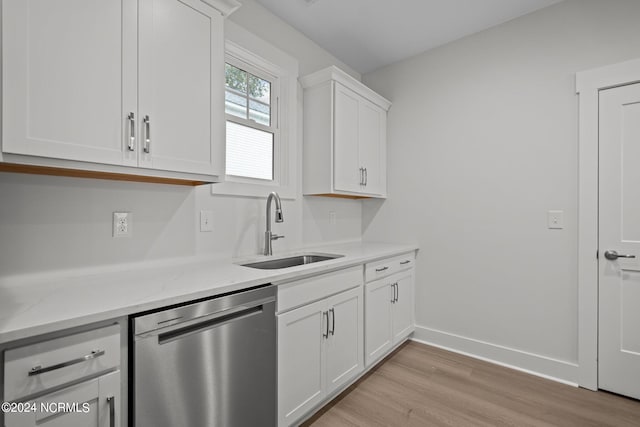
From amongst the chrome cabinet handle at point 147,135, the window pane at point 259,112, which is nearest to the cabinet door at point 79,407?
the chrome cabinet handle at point 147,135

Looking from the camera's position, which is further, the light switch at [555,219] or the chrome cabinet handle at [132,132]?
the light switch at [555,219]

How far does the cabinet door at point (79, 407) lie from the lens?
0.87 metres

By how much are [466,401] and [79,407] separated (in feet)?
6.87

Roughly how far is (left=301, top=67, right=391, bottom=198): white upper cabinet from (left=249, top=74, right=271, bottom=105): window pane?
1.15 feet

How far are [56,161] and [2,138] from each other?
0.16m

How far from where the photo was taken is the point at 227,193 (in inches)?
81.4

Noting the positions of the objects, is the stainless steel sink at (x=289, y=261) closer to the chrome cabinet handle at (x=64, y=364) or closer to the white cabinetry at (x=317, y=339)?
the white cabinetry at (x=317, y=339)

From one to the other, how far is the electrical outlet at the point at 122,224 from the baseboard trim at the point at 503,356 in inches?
103

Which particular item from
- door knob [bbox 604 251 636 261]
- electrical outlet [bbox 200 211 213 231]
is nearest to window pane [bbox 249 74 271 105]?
electrical outlet [bbox 200 211 213 231]

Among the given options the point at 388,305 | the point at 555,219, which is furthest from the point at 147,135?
the point at 555,219

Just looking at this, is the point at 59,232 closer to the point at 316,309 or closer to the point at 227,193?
the point at 227,193

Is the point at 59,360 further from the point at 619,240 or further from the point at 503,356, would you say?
→ the point at 619,240

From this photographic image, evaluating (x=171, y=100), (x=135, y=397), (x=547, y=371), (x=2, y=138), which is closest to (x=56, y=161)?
(x=2, y=138)

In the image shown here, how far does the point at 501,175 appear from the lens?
2537 millimetres
